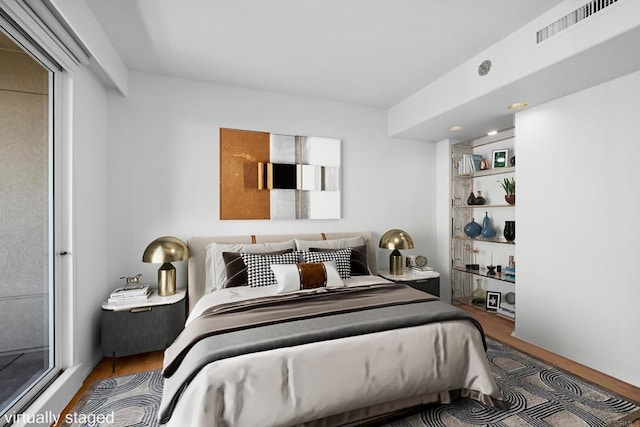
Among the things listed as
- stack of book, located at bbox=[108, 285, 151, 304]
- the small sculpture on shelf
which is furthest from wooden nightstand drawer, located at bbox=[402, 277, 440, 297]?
stack of book, located at bbox=[108, 285, 151, 304]

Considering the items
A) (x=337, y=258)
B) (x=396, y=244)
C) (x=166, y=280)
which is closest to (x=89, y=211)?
(x=166, y=280)

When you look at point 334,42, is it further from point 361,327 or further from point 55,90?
point 361,327

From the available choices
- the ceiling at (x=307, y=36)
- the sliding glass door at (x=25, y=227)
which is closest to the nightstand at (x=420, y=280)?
the ceiling at (x=307, y=36)

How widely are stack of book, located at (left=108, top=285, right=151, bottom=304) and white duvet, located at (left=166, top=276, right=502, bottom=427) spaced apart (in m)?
1.38

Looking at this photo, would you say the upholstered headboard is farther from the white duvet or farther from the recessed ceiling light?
the recessed ceiling light

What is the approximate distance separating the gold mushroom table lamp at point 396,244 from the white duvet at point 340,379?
152 centimetres

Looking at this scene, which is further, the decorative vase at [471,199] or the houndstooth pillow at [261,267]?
the decorative vase at [471,199]

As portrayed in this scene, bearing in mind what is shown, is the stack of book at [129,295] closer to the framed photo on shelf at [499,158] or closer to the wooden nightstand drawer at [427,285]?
the wooden nightstand drawer at [427,285]

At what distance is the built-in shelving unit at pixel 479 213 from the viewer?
11.9 ft

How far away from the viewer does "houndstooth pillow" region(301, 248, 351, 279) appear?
9.47 ft

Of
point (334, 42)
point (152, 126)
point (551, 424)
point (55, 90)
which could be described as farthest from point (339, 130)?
point (551, 424)

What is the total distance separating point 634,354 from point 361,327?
2149 mm

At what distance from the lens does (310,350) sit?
1638 mm

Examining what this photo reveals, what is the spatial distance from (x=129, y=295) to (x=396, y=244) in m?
2.73
